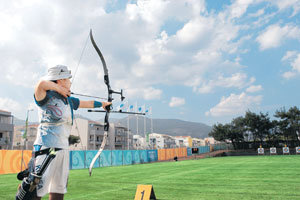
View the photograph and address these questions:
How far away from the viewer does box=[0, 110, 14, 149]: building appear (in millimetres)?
38469

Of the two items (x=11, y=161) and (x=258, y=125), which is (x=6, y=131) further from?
(x=258, y=125)

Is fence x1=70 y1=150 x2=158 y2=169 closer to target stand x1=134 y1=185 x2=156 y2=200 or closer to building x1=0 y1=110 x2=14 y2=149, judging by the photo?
target stand x1=134 y1=185 x2=156 y2=200

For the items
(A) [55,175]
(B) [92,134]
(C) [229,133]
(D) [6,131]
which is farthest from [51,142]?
(C) [229,133]

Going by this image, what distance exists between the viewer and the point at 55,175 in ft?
8.55

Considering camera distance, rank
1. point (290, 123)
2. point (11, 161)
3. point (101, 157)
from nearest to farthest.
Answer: point (11, 161)
point (101, 157)
point (290, 123)

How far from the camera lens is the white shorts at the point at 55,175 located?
8.05ft

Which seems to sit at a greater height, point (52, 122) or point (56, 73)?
point (56, 73)

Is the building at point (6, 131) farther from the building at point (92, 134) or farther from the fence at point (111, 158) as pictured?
the fence at point (111, 158)

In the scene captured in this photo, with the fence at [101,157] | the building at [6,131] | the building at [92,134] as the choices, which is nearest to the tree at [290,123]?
the fence at [101,157]

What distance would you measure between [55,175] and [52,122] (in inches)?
22.1

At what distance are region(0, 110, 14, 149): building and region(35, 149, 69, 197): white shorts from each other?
4184 centimetres

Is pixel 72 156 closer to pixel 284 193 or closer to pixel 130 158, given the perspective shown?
pixel 130 158

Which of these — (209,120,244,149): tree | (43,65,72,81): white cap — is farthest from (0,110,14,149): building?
(209,120,244,149): tree

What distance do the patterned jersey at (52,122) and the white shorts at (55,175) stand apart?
4.9 inches
